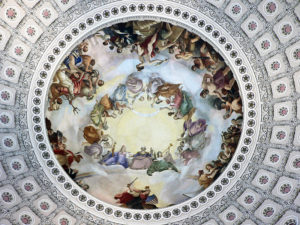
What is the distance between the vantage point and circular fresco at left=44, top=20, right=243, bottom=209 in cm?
2069

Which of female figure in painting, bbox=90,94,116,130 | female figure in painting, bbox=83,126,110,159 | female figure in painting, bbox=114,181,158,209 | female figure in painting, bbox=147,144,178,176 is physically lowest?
female figure in painting, bbox=114,181,158,209

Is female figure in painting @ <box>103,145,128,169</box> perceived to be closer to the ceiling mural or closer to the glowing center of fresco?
the ceiling mural

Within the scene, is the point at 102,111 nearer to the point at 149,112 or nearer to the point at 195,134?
the point at 149,112

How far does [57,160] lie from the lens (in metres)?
21.7

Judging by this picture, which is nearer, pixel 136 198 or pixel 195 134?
pixel 195 134

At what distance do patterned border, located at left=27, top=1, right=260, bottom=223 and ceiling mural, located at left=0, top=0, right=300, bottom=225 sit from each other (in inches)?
1.7

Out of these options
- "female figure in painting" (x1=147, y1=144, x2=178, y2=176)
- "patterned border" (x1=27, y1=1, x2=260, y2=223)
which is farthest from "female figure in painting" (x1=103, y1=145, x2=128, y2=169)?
"patterned border" (x1=27, y1=1, x2=260, y2=223)

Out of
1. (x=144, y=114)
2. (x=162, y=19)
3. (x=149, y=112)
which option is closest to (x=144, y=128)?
(x=144, y=114)

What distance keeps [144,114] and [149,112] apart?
0.24 meters

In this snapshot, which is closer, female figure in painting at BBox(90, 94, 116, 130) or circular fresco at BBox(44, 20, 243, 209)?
circular fresco at BBox(44, 20, 243, 209)

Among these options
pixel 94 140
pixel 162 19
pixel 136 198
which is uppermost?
pixel 162 19

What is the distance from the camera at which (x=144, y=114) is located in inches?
890

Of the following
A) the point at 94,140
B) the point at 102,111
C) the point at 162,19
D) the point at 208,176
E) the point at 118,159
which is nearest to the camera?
the point at 162,19

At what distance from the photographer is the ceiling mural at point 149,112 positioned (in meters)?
19.5
